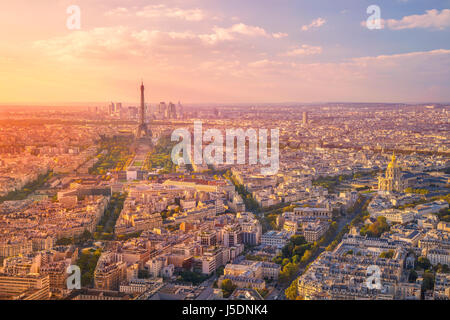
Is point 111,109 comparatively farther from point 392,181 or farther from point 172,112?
point 392,181

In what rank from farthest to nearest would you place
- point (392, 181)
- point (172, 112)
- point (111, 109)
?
point (172, 112)
point (111, 109)
point (392, 181)

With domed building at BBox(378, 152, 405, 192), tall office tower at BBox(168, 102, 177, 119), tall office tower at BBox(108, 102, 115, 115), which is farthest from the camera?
tall office tower at BBox(168, 102, 177, 119)

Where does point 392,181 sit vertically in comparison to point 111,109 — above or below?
below

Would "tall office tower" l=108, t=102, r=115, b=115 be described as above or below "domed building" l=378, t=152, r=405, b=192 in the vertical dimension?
above

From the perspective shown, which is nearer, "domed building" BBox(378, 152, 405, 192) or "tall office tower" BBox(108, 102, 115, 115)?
"domed building" BBox(378, 152, 405, 192)

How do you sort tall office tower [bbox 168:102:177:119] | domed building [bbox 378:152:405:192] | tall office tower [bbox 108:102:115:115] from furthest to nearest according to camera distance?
1. tall office tower [bbox 168:102:177:119]
2. tall office tower [bbox 108:102:115:115]
3. domed building [bbox 378:152:405:192]

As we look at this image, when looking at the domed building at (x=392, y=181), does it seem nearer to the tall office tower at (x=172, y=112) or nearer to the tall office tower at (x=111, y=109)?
the tall office tower at (x=111, y=109)

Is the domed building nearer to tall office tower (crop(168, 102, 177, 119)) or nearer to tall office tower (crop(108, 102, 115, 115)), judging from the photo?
tall office tower (crop(108, 102, 115, 115))

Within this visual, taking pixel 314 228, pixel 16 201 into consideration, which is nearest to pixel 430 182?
pixel 314 228

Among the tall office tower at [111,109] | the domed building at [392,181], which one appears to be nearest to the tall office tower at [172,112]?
the tall office tower at [111,109]

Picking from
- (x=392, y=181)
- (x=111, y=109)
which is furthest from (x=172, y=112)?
(x=392, y=181)

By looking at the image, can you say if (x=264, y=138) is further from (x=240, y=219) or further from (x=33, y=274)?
(x=33, y=274)

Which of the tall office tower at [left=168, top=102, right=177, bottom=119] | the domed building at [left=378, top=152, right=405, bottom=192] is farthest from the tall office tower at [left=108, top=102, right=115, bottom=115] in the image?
the domed building at [left=378, top=152, right=405, bottom=192]
